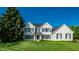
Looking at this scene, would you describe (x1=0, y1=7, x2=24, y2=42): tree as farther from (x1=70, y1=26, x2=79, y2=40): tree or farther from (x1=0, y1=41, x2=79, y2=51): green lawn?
(x1=70, y1=26, x2=79, y2=40): tree

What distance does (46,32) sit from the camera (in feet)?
16.6

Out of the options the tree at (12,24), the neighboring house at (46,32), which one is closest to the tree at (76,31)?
the neighboring house at (46,32)

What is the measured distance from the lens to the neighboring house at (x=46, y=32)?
502 centimetres


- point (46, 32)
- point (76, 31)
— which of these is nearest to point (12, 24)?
point (46, 32)

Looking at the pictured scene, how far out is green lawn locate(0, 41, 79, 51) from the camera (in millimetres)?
5016

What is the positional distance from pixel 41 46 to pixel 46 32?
0.18 m

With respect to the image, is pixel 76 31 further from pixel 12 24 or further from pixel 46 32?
pixel 12 24

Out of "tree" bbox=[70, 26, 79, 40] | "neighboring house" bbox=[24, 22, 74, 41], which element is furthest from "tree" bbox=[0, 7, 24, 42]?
"tree" bbox=[70, 26, 79, 40]

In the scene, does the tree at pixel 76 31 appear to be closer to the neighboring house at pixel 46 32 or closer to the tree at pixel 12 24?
the neighboring house at pixel 46 32

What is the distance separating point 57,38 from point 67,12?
33 centimetres

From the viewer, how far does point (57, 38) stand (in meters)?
5.04

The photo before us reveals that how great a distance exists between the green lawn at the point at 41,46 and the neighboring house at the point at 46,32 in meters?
0.06
